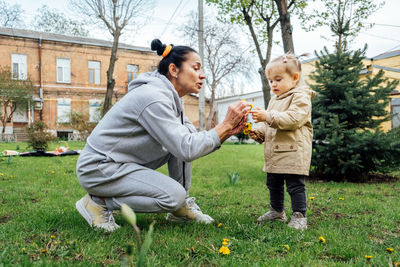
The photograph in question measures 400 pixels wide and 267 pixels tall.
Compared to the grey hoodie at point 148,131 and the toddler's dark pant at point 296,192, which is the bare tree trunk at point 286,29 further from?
the grey hoodie at point 148,131

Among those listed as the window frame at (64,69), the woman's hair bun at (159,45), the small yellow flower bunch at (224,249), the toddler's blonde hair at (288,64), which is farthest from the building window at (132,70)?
the small yellow flower bunch at (224,249)

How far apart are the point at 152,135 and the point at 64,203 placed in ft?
5.47

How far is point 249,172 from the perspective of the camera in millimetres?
6391

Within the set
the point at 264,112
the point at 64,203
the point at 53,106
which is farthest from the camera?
the point at 53,106

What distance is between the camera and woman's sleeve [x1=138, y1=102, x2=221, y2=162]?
213cm

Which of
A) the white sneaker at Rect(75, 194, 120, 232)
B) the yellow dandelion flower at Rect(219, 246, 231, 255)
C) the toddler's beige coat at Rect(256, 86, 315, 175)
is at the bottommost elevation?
the yellow dandelion flower at Rect(219, 246, 231, 255)

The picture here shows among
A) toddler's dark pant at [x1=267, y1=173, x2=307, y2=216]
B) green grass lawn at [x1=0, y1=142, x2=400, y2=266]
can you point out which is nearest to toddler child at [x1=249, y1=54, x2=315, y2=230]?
toddler's dark pant at [x1=267, y1=173, x2=307, y2=216]

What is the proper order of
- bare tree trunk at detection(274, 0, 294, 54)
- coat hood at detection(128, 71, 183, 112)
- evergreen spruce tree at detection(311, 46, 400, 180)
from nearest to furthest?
coat hood at detection(128, 71, 183, 112) → evergreen spruce tree at detection(311, 46, 400, 180) → bare tree trunk at detection(274, 0, 294, 54)

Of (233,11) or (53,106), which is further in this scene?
(53,106)

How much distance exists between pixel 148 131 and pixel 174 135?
225 millimetres

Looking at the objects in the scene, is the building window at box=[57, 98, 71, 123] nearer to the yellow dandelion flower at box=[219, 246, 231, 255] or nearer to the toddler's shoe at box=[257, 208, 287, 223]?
the toddler's shoe at box=[257, 208, 287, 223]

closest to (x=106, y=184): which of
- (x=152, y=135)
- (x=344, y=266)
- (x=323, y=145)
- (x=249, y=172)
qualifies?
(x=152, y=135)

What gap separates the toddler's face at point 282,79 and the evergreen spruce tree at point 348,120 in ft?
8.26

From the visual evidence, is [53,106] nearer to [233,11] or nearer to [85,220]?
[233,11]
